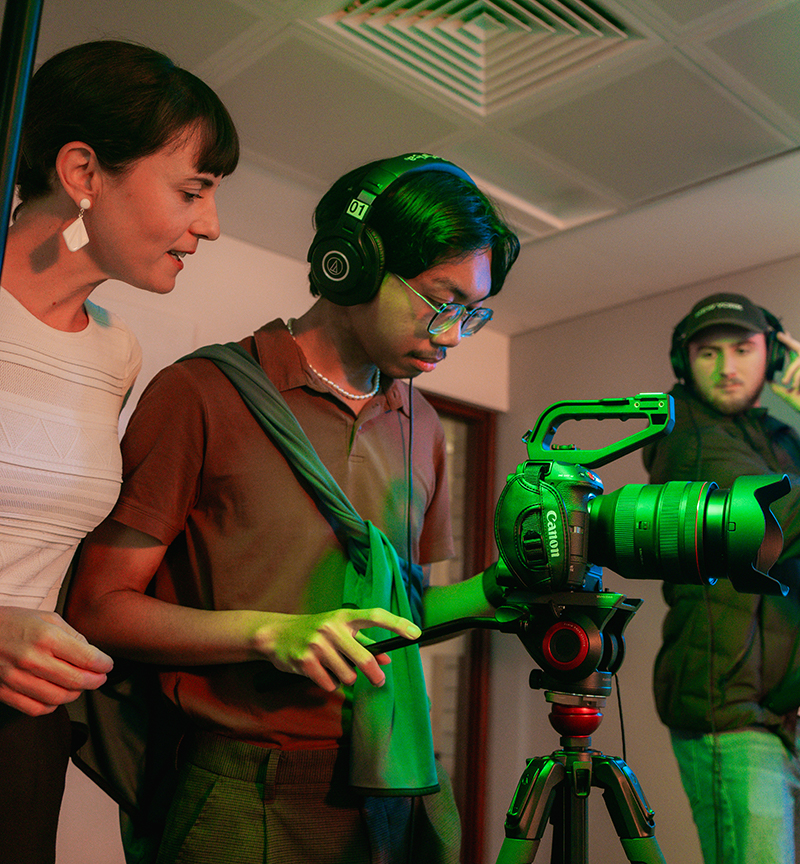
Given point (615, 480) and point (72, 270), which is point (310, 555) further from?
point (615, 480)

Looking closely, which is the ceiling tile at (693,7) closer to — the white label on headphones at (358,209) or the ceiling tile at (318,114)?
the ceiling tile at (318,114)

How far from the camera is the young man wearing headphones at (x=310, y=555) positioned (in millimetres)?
921

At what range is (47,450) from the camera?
86 centimetres

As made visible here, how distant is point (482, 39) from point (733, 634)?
165 centimetres

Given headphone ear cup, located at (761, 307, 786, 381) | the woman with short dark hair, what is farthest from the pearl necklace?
headphone ear cup, located at (761, 307, 786, 381)

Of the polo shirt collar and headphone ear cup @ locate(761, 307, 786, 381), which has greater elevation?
headphone ear cup @ locate(761, 307, 786, 381)

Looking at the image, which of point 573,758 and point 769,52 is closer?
point 573,758

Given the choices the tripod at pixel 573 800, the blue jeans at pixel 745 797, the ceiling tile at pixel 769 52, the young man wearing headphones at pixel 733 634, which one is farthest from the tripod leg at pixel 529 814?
the ceiling tile at pixel 769 52

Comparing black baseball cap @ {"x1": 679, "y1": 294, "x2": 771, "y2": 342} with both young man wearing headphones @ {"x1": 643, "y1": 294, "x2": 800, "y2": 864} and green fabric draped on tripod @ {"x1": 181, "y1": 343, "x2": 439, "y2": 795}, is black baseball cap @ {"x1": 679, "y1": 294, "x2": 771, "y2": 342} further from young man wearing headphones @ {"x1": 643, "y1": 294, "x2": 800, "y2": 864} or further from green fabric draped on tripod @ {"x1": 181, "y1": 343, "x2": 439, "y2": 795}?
green fabric draped on tripod @ {"x1": 181, "y1": 343, "x2": 439, "y2": 795}

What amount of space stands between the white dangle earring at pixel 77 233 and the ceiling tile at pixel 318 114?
125cm

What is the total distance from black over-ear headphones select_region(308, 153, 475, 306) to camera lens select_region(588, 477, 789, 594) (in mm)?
425

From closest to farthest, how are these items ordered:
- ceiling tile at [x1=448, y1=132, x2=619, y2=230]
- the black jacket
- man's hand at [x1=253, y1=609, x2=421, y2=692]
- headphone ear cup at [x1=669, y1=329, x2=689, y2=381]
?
man's hand at [x1=253, y1=609, x2=421, y2=692]
the black jacket
ceiling tile at [x1=448, y1=132, x2=619, y2=230]
headphone ear cup at [x1=669, y1=329, x2=689, y2=381]

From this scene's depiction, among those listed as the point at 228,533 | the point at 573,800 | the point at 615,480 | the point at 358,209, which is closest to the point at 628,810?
the point at 573,800

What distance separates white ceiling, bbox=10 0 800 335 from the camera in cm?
189
